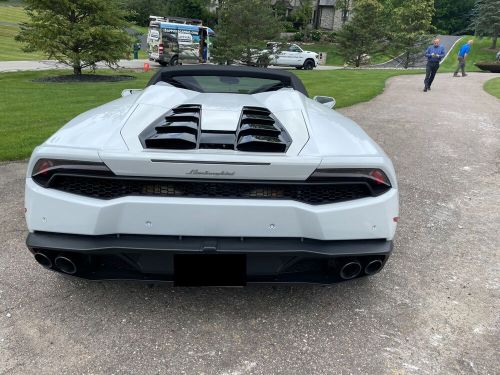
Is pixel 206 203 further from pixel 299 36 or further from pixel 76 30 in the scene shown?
pixel 299 36

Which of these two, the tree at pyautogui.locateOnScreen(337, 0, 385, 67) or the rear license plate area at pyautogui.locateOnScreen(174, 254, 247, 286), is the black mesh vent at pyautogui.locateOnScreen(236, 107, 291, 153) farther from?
the tree at pyautogui.locateOnScreen(337, 0, 385, 67)

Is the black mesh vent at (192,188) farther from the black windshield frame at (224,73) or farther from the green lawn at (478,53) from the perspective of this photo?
the green lawn at (478,53)

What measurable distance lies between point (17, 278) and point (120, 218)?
1268 mm

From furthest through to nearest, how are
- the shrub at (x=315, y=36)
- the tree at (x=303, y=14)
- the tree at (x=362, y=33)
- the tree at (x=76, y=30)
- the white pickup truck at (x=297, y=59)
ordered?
the tree at (x=303, y=14)
the shrub at (x=315, y=36)
the tree at (x=362, y=33)
the white pickup truck at (x=297, y=59)
the tree at (x=76, y=30)

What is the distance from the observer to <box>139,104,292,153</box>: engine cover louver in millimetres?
2168

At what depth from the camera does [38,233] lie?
2.21 metres

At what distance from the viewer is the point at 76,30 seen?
14141 millimetres

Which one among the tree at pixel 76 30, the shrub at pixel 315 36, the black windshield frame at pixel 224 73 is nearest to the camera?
the black windshield frame at pixel 224 73

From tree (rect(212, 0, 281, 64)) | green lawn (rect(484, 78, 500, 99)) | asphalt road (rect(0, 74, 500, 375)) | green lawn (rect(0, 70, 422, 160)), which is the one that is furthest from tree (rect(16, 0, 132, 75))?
green lawn (rect(484, 78, 500, 99))

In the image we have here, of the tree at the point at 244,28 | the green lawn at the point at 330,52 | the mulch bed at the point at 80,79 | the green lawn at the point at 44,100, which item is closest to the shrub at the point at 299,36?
the green lawn at the point at 330,52

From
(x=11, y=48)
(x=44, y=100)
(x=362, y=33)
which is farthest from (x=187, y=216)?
(x=362, y=33)

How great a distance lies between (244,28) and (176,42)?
8.62 m

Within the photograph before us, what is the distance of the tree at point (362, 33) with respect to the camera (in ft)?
98.9

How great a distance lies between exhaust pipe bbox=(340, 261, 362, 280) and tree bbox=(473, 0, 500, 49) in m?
49.9
